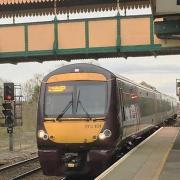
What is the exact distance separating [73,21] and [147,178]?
15.3 meters

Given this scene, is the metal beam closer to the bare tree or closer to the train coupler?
the train coupler

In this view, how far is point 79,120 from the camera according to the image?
554 inches

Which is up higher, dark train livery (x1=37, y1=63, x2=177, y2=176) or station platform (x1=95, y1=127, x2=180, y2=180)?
dark train livery (x1=37, y1=63, x2=177, y2=176)

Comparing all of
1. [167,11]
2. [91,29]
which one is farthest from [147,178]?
[91,29]

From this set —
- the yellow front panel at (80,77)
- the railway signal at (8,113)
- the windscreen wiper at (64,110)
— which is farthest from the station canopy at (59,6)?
the windscreen wiper at (64,110)

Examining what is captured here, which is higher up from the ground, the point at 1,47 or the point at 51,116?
the point at 1,47

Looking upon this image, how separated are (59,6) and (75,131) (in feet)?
42.7

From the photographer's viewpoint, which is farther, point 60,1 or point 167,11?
point 60,1

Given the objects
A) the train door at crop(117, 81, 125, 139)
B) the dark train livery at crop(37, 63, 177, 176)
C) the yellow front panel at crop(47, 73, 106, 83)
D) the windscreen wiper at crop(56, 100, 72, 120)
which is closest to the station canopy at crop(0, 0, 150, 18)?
the train door at crop(117, 81, 125, 139)

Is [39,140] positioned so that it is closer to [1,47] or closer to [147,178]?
[147,178]

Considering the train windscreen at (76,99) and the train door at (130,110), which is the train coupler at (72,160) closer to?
the train windscreen at (76,99)

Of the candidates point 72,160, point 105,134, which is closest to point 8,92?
point 72,160

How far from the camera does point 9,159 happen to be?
22422 millimetres

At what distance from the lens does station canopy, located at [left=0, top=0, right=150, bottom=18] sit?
25219 millimetres
